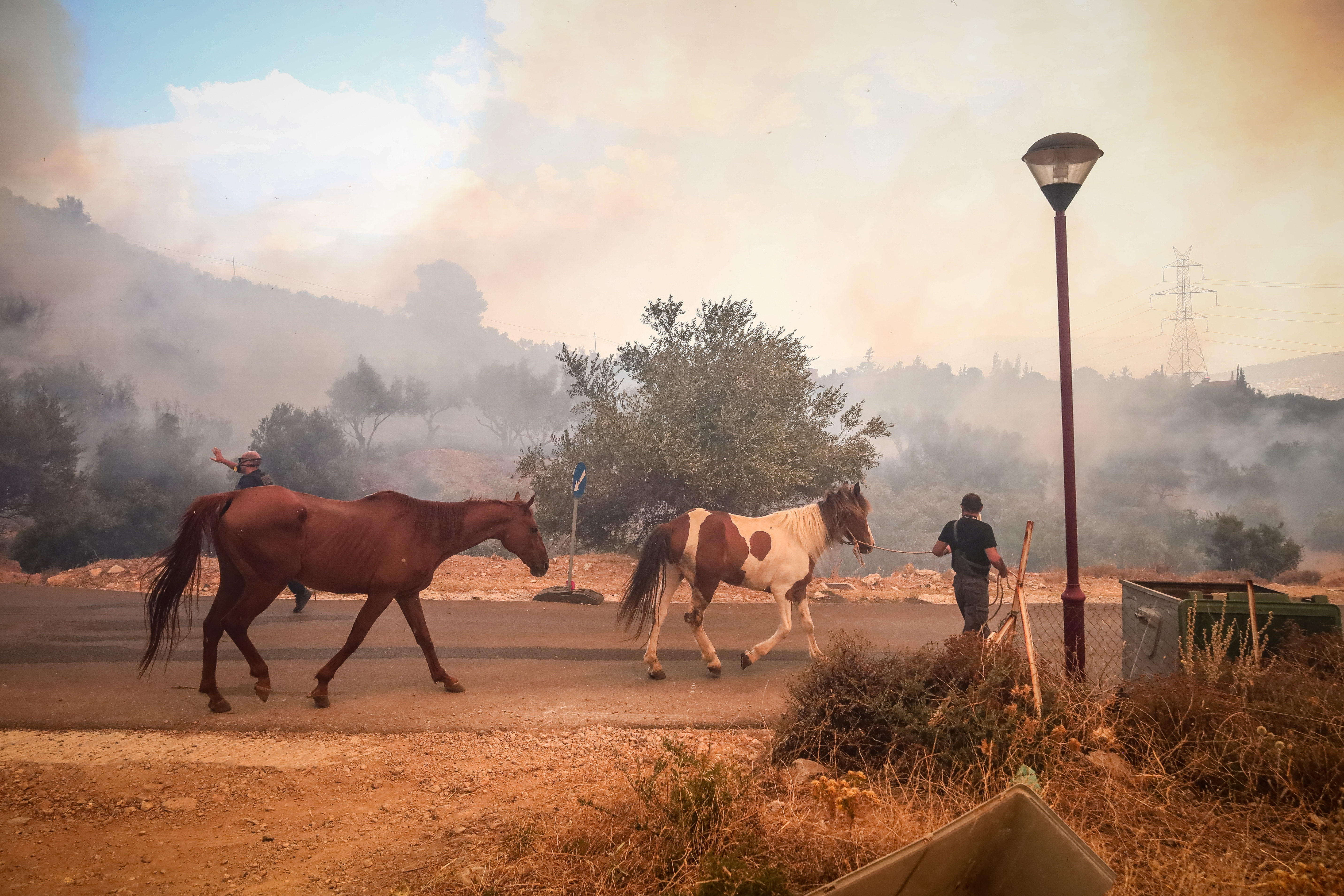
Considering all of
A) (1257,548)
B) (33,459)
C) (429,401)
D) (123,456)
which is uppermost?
(429,401)

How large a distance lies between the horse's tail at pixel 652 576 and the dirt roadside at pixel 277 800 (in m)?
2.19

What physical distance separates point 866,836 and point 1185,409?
47.8 meters

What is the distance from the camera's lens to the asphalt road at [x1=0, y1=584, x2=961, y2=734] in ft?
20.0

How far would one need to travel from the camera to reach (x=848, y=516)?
27.4 feet

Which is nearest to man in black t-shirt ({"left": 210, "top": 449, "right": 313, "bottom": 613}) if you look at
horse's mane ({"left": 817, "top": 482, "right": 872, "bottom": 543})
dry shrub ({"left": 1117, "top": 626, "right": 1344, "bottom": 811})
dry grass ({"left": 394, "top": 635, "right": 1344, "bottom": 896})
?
horse's mane ({"left": 817, "top": 482, "right": 872, "bottom": 543})

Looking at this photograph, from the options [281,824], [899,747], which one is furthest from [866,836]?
[281,824]

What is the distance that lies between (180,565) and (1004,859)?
6.69 meters

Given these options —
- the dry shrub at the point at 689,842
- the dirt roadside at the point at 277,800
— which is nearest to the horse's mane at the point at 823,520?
the dirt roadside at the point at 277,800

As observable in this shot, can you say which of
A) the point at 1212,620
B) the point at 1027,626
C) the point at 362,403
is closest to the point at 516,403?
the point at 362,403

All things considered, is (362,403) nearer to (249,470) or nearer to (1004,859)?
(249,470)

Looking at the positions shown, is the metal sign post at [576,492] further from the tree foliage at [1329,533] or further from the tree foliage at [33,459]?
the tree foliage at [1329,533]

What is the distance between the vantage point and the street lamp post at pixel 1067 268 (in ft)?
19.0

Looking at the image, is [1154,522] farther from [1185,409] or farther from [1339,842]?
[1339,842]

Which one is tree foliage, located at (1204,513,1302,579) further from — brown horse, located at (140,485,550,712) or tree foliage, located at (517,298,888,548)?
brown horse, located at (140,485,550,712)
